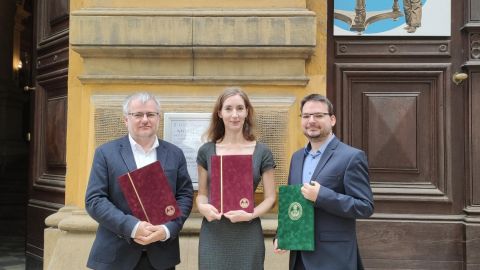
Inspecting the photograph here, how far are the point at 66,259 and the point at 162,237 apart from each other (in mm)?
1913

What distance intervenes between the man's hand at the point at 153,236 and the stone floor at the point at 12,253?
4.35 m

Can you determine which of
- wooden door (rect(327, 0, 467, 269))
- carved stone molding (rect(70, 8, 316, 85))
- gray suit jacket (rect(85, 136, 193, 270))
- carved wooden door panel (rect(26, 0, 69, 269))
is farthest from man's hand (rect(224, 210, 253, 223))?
carved wooden door panel (rect(26, 0, 69, 269))

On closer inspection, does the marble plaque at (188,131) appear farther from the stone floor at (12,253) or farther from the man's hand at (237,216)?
the stone floor at (12,253)

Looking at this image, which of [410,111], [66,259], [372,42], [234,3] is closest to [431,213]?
[410,111]

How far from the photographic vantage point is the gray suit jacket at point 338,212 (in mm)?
2973

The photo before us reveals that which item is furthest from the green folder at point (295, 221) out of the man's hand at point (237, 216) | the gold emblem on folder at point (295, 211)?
the man's hand at point (237, 216)

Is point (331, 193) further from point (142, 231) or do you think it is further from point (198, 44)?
point (198, 44)

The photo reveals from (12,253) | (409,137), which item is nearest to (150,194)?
(409,137)

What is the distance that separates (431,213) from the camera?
16.5 ft

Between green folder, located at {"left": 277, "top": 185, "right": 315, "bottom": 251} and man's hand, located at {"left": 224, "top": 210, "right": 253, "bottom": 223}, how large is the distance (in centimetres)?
20

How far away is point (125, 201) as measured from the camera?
10.4 ft

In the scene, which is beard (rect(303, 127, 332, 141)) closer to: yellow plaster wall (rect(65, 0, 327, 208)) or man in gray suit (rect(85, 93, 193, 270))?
man in gray suit (rect(85, 93, 193, 270))

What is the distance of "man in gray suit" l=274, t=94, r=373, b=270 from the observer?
9.62 ft

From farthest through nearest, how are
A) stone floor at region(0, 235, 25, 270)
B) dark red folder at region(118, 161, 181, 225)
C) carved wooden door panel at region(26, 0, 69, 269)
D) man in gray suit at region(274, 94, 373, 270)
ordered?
stone floor at region(0, 235, 25, 270) → carved wooden door panel at region(26, 0, 69, 269) → dark red folder at region(118, 161, 181, 225) → man in gray suit at region(274, 94, 373, 270)
